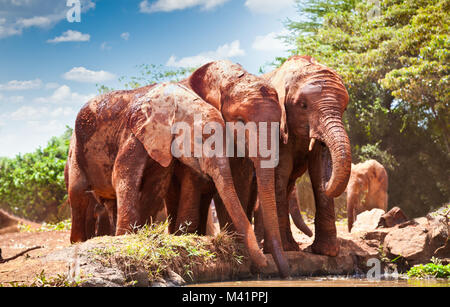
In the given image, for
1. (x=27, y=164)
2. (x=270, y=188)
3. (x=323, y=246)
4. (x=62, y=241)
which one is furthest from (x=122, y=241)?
(x=27, y=164)

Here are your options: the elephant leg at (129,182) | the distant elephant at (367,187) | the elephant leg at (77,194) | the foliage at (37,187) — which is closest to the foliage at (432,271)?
the elephant leg at (129,182)

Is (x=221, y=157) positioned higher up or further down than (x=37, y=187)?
higher up

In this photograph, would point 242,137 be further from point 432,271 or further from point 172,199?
point 432,271

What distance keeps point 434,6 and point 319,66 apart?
11506 millimetres

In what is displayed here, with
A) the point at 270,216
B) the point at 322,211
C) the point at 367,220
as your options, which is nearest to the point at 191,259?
the point at 270,216

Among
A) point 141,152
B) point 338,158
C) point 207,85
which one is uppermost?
point 207,85

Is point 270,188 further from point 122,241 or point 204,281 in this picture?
point 122,241

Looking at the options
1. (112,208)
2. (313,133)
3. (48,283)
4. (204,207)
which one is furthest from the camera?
(112,208)

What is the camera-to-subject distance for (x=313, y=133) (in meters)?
8.40

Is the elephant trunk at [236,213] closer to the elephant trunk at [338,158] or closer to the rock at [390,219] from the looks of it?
the elephant trunk at [338,158]

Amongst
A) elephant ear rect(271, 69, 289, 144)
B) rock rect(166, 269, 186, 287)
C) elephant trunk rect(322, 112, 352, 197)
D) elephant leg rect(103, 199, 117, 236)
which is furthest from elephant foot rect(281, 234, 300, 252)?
elephant leg rect(103, 199, 117, 236)

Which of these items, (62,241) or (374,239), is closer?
(374,239)

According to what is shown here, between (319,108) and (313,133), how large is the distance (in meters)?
0.37

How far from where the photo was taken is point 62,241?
1403cm
